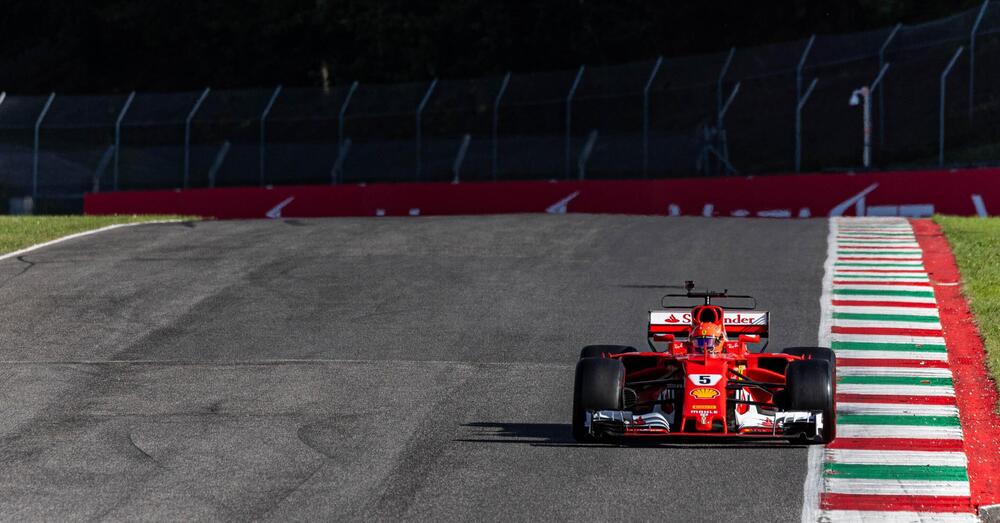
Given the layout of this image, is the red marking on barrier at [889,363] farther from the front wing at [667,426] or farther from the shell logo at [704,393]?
the shell logo at [704,393]

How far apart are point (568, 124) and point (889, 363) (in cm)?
2390

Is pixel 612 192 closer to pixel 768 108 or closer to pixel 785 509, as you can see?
pixel 768 108

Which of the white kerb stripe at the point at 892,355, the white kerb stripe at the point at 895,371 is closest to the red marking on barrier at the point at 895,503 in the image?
the white kerb stripe at the point at 895,371

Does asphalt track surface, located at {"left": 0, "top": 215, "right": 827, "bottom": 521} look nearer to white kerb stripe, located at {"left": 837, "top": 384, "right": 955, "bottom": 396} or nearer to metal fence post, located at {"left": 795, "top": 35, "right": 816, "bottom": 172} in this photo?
white kerb stripe, located at {"left": 837, "top": 384, "right": 955, "bottom": 396}

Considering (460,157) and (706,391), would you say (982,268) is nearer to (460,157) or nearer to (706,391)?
(706,391)

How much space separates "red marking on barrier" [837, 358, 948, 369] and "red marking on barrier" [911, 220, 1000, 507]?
0.16 meters

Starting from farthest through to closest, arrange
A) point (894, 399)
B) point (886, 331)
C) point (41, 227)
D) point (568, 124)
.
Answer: point (568, 124), point (41, 227), point (886, 331), point (894, 399)

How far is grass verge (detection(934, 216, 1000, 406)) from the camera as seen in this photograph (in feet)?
50.2

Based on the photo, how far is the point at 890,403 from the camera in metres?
12.8

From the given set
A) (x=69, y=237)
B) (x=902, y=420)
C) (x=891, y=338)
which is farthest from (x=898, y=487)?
(x=69, y=237)

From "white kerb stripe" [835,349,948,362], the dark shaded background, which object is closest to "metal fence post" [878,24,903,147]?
the dark shaded background

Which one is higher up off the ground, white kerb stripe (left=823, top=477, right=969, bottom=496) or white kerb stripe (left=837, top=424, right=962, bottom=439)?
white kerb stripe (left=837, top=424, right=962, bottom=439)

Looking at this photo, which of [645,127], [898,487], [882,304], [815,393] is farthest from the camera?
[645,127]

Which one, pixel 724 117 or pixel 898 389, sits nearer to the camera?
pixel 898 389
